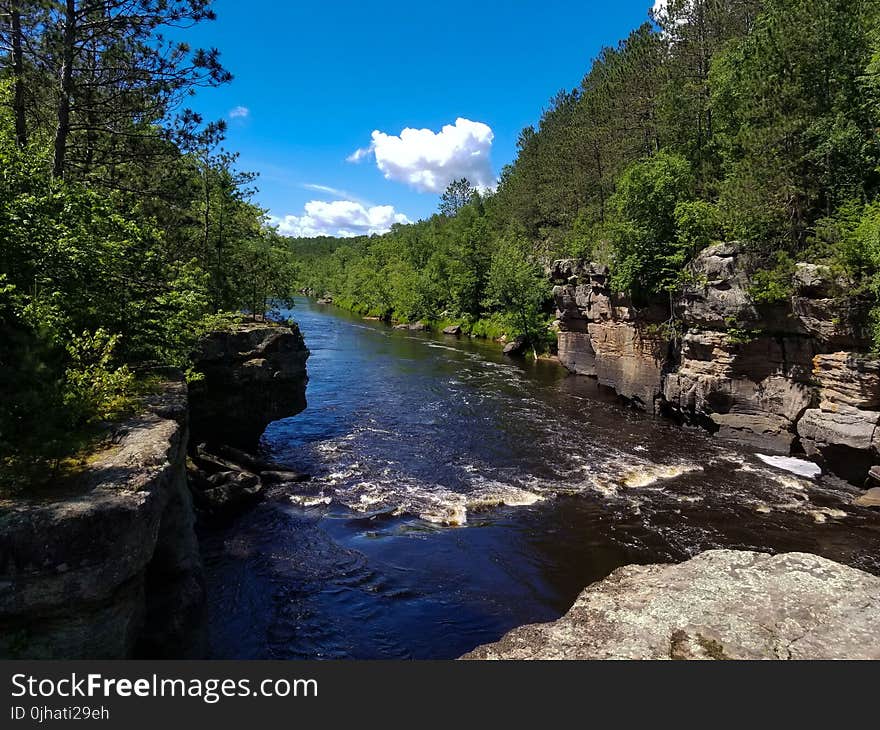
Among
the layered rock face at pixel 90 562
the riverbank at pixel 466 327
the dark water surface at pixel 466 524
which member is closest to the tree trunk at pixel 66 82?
the layered rock face at pixel 90 562

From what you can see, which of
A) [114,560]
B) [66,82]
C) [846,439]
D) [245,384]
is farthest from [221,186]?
[846,439]

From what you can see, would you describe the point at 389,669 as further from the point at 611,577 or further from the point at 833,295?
the point at 833,295

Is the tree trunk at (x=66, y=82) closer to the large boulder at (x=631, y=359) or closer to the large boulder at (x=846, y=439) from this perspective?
the large boulder at (x=846, y=439)

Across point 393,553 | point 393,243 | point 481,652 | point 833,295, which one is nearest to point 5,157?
point 481,652

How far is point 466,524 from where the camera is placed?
50.3 ft

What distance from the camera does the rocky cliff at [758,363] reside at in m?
17.7

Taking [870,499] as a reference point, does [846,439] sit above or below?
above

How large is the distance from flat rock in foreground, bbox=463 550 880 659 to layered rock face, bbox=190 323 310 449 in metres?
14.9

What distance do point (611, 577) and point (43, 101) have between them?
1714 centimetres

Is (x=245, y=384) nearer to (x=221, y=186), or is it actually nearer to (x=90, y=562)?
(x=221, y=186)

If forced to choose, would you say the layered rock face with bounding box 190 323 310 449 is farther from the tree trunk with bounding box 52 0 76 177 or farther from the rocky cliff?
the rocky cliff

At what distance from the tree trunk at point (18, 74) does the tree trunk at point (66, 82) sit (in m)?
0.68

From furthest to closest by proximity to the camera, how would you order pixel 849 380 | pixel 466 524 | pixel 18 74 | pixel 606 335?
1. pixel 606 335
2. pixel 849 380
3. pixel 466 524
4. pixel 18 74

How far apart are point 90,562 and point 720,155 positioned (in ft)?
105
